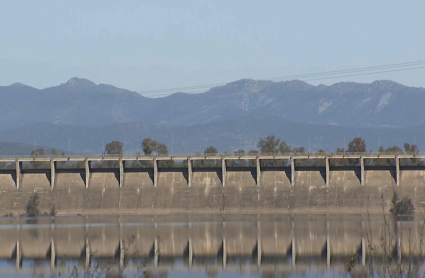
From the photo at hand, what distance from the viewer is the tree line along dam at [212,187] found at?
106 m

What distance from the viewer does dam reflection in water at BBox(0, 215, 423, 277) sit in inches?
2250

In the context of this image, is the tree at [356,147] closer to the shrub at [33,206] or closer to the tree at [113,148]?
the tree at [113,148]

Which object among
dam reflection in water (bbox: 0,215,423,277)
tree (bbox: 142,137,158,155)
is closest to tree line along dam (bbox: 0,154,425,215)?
dam reflection in water (bbox: 0,215,423,277)

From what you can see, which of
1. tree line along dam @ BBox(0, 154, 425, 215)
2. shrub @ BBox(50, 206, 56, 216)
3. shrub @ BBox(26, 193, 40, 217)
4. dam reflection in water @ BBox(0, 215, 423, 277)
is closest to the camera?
dam reflection in water @ BBox(0, 215, 423, 277)

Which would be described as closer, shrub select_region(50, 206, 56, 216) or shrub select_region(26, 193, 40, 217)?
shrub select_region(26, 193, 40, 217)

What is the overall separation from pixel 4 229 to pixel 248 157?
3557 centimetres

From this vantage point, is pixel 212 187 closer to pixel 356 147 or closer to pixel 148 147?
pixel 148 147

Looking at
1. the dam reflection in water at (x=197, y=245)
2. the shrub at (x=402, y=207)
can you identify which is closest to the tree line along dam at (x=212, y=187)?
the shrub at (x=402, y=207)

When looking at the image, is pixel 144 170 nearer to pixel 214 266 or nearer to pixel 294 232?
pixel 294 232

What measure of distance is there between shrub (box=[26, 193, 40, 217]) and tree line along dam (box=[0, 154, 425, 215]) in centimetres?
55

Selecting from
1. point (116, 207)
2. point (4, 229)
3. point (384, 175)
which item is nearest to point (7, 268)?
point (4, 229)

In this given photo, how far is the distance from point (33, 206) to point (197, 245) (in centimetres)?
4462

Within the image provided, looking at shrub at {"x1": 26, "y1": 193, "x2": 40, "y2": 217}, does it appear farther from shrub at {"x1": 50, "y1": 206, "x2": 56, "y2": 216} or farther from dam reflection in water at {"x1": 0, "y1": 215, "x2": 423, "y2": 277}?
dam reflection in water at {"x1": 0, "y1": 215, "x2": 423, "y2": 277}

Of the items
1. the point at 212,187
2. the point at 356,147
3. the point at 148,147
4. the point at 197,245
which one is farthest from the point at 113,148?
the point at 197,245
